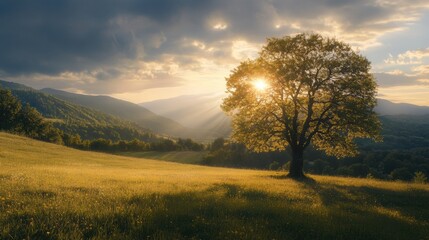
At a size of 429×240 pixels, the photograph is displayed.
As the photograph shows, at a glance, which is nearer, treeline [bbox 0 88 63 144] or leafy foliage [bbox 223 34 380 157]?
leafy foliage [bbox 223 34 380 157]

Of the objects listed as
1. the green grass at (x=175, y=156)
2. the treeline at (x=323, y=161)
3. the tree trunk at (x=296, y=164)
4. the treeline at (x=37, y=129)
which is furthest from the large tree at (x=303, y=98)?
the treeline at (x=37, y=129)

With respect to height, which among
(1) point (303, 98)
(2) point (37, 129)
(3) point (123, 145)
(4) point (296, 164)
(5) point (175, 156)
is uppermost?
(1) point (303, 98)

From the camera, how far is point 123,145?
14450 cm

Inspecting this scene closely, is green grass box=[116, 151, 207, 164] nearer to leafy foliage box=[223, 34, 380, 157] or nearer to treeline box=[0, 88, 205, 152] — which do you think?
treeline box=[0, 88, 205, 152]

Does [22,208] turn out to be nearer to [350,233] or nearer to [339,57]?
[350,233]

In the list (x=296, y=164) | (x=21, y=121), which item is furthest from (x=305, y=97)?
(x=21, y=121)

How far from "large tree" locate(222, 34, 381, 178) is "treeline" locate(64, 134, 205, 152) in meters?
116

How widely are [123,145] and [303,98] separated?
12176 centimetres

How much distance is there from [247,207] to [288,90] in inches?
942

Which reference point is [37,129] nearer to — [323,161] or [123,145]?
[123,145]

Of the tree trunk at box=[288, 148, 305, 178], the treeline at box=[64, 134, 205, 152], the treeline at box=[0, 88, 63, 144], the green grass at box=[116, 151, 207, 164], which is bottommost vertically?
the green grass at box=[116, 151, 207, 164]

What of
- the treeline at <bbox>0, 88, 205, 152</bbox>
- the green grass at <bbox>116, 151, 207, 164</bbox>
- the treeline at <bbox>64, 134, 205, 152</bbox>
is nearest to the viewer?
the treeline at <bbox>0, 88, 205, 152</bbox>

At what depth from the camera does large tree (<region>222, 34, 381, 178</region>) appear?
3241cm

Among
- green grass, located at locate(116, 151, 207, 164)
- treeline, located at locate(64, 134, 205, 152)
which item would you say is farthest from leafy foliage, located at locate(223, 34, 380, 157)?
treeline, located at locate(64, 134, 205, 152)
